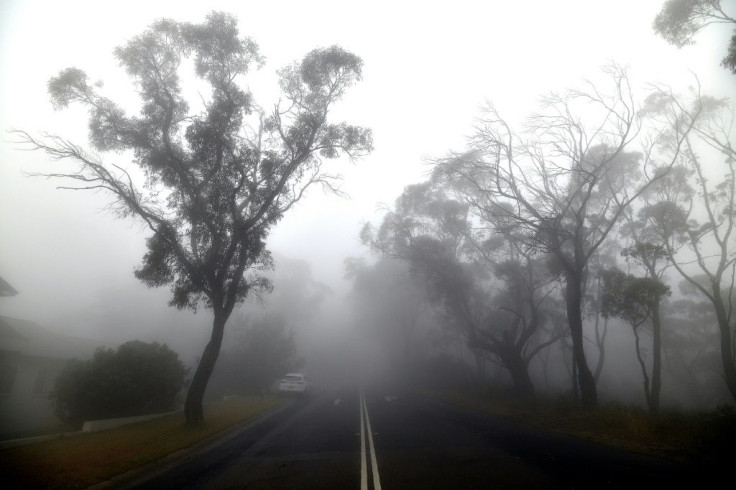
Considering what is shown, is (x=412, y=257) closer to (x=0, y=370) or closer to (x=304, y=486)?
(x=304, y=486)

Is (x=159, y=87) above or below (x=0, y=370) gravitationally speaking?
above

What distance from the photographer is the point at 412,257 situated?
2694 cm

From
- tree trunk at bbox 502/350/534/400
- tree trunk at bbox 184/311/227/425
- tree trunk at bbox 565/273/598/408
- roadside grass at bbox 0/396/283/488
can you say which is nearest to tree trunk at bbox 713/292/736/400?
tree trunk at bbox 565/273/598/408

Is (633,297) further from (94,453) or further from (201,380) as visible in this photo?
(94,453)

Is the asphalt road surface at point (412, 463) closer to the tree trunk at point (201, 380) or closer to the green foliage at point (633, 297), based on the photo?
the tree trunk at point (201, 380)

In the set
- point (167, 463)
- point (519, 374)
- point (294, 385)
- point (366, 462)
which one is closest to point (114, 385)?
point (167, 463)

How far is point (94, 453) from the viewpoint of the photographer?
8758 millimetres

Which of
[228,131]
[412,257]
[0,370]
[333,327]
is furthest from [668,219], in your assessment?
[333,327]

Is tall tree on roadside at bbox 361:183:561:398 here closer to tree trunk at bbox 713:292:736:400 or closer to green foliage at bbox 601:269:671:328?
green foliage at bbox 601:269:671:328

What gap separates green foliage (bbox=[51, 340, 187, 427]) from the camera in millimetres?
14859

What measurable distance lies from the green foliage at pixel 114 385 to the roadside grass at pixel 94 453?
2112mm

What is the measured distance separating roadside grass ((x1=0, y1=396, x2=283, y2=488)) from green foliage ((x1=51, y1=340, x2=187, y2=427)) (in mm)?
2112

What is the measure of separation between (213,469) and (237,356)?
25530 mm

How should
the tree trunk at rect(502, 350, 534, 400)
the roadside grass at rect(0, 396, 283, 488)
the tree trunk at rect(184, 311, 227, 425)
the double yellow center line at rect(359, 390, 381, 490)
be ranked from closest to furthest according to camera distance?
the double yellow center line at rect(359, 390, 381, 490), the roadside grass at rect(0, 396, 283, 488), the tree trunk at rect(184, 311, 227, 425), the tree trunk at rect(502, 350, 534, 400)
